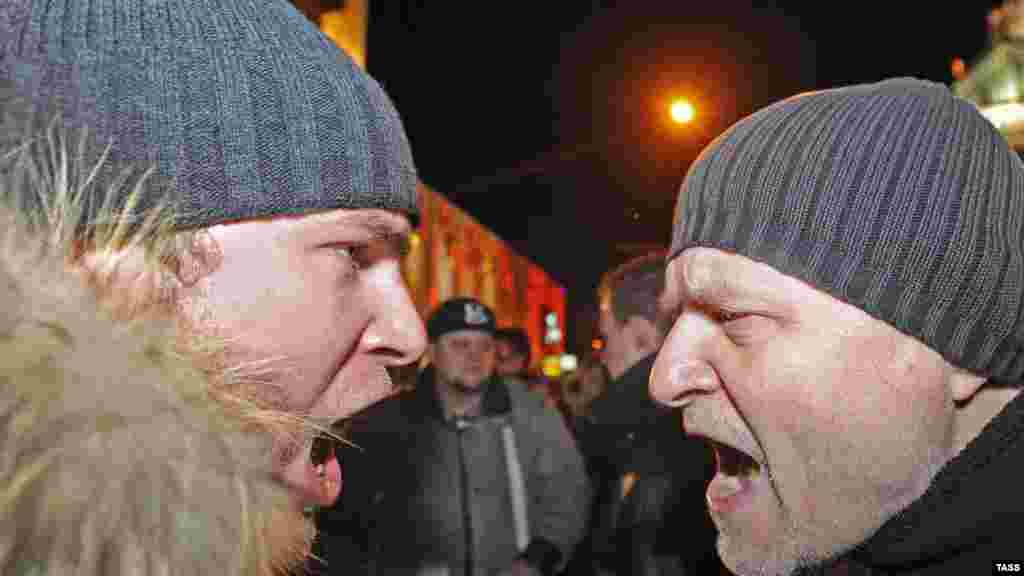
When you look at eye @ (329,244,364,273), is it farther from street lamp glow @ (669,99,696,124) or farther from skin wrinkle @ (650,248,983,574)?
street lamp glow @ (669,99,696,124)

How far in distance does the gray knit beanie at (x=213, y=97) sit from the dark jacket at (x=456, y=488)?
2.05 m

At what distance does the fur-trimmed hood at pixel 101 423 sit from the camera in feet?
2.16

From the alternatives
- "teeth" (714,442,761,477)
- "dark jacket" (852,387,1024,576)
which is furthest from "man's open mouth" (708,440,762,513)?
"dark jacket" (852,387,1024,576)

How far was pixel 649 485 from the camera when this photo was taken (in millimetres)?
3500

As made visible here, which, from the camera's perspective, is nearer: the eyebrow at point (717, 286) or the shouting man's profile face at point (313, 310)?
the shouting man's profile face at point (313, 310)

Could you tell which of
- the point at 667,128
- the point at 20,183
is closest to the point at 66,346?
the point at 20,183

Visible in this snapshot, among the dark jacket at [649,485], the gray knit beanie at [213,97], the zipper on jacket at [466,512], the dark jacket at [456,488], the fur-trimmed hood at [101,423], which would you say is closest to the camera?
the fur-trimmed hood at [101,423]

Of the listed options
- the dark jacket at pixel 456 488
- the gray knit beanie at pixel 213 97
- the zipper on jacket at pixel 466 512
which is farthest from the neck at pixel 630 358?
the gray knit beanie at pixel 213 97

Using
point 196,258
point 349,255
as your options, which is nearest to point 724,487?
point 349,255

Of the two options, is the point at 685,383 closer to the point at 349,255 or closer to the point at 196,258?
the point at 349,255

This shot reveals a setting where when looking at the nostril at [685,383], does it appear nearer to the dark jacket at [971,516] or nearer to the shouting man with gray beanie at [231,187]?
the dark jacket at [971,516]

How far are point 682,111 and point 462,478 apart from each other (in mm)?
4605

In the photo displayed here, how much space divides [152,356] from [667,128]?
7.71 meters

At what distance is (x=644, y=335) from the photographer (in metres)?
3.88
